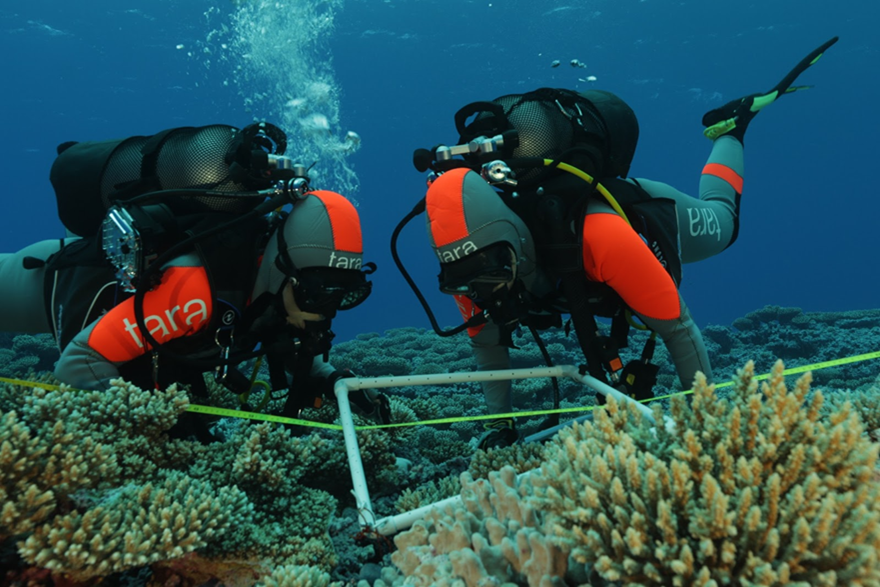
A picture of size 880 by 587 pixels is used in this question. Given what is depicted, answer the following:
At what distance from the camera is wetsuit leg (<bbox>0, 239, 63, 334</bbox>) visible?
4.48 metres

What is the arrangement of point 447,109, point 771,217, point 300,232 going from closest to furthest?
1. point 300,232
2. point 447,109
3. point 771,217

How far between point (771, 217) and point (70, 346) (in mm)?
135955

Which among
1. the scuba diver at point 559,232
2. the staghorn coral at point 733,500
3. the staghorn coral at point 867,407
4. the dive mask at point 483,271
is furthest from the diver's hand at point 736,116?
the staghorn coral at point 733,500

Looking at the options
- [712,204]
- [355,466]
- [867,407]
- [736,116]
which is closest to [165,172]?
[355,466]

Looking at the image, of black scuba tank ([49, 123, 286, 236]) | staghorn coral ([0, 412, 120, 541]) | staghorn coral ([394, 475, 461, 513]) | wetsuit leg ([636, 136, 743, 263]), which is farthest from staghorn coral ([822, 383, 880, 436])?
black scuba tank ([49, 123, 286, 236])

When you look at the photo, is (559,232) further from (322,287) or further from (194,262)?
(194,262)

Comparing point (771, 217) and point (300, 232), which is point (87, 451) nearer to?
point (300, 232)

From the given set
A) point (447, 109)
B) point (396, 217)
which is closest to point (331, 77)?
point (447, 109)

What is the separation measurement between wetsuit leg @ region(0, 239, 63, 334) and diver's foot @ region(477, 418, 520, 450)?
3.80 meters

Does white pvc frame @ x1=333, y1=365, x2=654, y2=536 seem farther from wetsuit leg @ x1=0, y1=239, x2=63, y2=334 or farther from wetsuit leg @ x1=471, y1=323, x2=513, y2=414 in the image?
wetsuit leg @ x1=0, y1=239, x2=63, y2=334

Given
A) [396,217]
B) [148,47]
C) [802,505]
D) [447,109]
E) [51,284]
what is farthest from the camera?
[396,217]

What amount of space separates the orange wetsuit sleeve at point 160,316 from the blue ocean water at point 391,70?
21206mm

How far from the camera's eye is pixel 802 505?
1467mm

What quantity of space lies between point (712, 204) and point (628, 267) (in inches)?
94.7
